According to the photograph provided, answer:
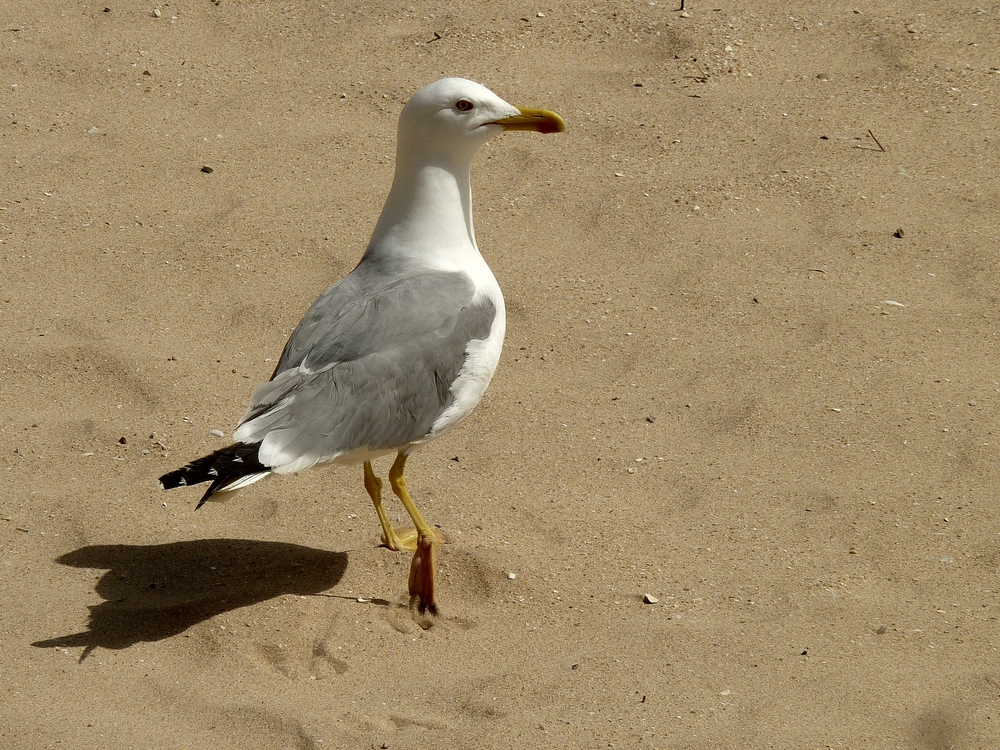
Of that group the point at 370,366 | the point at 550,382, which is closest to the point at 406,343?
the point at 370,366

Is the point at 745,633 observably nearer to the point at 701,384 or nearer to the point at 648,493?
the point at 648,493

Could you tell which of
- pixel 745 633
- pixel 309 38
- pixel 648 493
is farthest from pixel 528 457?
pixel 309 38

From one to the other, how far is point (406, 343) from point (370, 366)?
16cm

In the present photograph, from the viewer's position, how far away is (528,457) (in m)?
5.02

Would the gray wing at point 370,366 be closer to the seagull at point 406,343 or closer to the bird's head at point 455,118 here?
the seagull at point 406,343

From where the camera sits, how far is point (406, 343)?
4.16 metres

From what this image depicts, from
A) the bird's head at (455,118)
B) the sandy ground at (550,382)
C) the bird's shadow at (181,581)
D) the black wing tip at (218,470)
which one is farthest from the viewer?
the bird's head at (455,118)

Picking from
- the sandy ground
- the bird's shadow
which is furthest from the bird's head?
the bird's shadow

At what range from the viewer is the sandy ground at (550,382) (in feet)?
12.6

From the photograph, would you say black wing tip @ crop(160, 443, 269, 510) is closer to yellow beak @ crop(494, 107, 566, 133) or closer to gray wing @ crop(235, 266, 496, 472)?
gray wing @ crop(235, 266, 496, 472)

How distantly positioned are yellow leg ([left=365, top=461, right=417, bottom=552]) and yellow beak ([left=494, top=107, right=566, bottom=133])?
134cm

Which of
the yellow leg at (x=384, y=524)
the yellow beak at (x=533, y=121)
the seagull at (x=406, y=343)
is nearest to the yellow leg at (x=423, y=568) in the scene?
the seagull at (x=406, y=343)

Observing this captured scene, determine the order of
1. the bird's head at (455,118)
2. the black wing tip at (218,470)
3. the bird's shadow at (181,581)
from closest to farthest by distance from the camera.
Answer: the black wing tip at (218,470), the bird's shadow at (181,581), the bird's head at (455,118)

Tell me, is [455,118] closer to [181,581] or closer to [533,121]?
[533,121]
